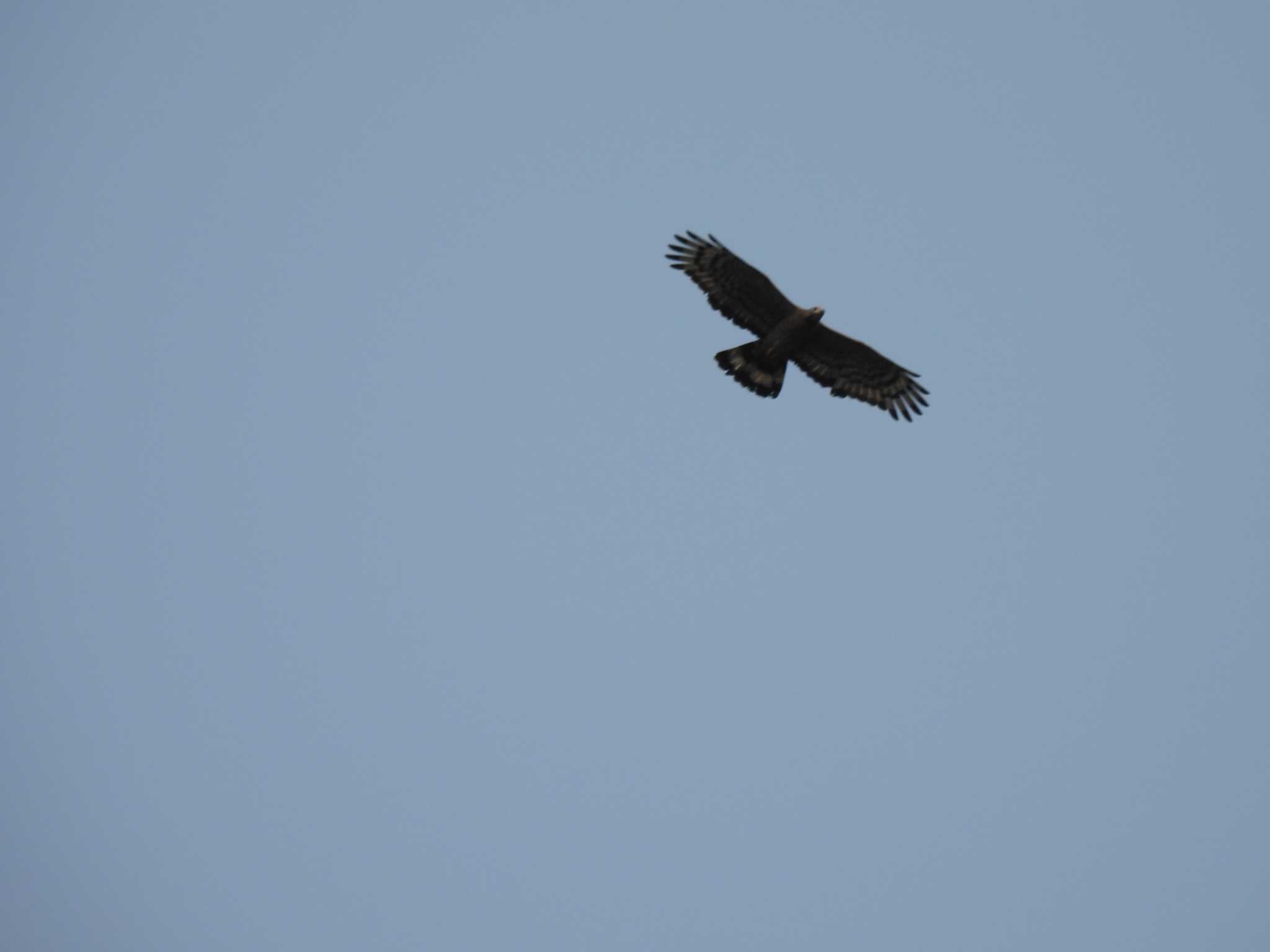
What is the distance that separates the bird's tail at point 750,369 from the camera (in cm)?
2372

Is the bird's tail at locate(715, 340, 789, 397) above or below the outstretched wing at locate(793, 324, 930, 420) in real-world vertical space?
below

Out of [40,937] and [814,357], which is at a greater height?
[814,357]

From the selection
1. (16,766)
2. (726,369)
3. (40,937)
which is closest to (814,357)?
(726,369)

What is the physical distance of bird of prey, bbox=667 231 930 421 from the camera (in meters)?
23.3

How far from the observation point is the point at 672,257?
23484mm

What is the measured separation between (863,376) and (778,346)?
1689mm

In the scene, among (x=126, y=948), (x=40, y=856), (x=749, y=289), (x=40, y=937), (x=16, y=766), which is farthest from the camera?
(x=16, y=766)

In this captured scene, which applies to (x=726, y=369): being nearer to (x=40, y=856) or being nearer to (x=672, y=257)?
(x=672, y=257)

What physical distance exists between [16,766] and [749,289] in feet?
383

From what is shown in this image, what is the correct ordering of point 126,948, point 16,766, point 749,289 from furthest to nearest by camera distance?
point 16,766 < point 126,948 < point 749,289

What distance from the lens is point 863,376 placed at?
2436 centimetres

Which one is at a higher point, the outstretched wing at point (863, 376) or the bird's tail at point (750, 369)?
the outstretched wing at point (863, 376)

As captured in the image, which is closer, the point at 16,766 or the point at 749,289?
the point at 749,289

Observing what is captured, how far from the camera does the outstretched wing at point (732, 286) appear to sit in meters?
23.2
